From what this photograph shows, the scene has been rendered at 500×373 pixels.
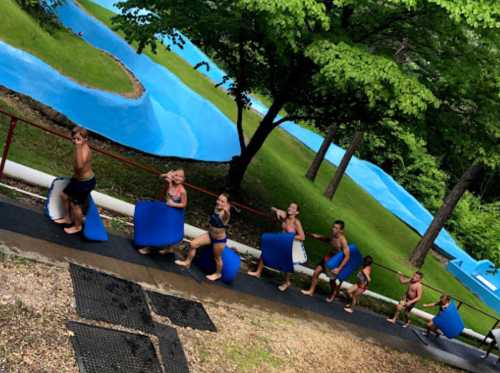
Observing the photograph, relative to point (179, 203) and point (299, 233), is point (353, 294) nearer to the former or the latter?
point (299, 233)

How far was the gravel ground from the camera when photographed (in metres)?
4.89

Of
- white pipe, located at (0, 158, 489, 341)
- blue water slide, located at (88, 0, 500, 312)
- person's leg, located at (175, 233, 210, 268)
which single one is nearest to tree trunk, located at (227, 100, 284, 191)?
white pipe, located at (0, 158, 489, 341)

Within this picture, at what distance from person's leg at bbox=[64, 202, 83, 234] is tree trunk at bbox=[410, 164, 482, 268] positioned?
13894 mm

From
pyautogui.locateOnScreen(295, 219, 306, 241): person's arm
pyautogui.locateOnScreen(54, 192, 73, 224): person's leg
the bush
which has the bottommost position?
pyautogui.locateOnScreen(54, 192, 73, 224): person's leg

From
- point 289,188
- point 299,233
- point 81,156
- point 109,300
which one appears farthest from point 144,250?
point 289,188

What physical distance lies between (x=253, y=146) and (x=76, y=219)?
638 centimetres

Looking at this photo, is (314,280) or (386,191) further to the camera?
(386,191)

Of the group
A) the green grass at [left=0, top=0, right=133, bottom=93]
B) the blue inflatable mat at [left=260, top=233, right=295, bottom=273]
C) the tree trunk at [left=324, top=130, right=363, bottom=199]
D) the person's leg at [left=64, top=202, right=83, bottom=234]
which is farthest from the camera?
the tree trunk at [left=324, top=130, right=363, bottom=199]

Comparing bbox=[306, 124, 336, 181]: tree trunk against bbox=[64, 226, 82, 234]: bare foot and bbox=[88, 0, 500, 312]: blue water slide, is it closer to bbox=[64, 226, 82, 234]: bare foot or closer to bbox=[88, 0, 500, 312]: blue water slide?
bbox=[88, 0, 500, 312]: blue water slide

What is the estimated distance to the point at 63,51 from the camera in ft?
56.6

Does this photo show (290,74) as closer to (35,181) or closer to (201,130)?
(35,181)

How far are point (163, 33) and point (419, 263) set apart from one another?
1355 centimetres

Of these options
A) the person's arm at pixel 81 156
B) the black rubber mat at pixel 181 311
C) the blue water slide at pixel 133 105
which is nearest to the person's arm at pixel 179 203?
the black rubber mat at pixel 181 311

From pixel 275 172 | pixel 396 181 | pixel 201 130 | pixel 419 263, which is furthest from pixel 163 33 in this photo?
pixel 396 181
